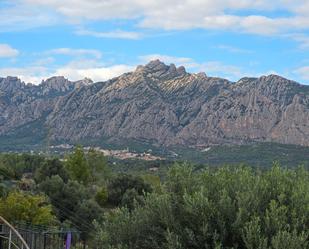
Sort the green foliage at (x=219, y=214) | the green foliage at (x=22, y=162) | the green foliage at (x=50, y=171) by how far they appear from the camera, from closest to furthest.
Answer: the green foliage at (x=219, y=214) → the green foliage at (x=50, y=171) → the green foliage at (x=22, y=162)

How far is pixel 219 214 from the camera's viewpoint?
34.0 ft

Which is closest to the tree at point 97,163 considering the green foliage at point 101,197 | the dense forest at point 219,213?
the green foliage at point 101,197

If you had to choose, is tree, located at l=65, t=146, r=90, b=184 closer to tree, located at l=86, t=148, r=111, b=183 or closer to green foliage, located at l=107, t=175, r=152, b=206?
green foliage, located at l=107, t=175, r=152, b=206

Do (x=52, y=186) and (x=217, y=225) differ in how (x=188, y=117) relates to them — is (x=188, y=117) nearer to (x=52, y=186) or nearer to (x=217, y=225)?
(x=52, y=186)

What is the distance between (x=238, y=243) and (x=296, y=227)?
45.1 inches

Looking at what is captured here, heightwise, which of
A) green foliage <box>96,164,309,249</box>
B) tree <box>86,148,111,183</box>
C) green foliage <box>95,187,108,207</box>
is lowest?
green foliage <box>95,187,108,207</box>

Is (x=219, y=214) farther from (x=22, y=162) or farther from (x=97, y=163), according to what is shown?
(x=97, y=163)

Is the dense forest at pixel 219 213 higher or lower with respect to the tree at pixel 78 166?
higher

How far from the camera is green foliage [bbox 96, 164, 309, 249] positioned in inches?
390

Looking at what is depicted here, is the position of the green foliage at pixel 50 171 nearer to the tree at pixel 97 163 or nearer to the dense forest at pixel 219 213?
the tree at pixel 97 163

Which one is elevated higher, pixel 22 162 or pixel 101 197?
pixel 22 162

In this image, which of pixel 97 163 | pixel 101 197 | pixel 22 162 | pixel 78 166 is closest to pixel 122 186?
pixel 101 197

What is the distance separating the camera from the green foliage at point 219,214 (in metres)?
9.91

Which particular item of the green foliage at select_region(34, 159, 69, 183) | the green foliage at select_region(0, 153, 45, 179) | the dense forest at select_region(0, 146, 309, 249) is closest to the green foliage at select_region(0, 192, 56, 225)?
the dense forest at select_region(0, 146, 309, 249)
